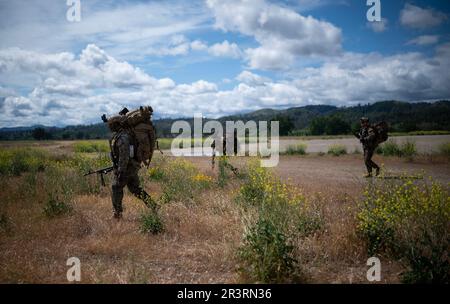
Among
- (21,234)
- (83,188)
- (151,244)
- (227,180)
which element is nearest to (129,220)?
(151,244)

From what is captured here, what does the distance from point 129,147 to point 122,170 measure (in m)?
0.52

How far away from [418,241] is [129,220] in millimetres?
5530

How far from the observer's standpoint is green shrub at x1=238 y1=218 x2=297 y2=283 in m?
4.36

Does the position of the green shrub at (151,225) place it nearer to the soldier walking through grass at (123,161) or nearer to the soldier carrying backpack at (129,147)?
the soldier walking through grass at (123,161)

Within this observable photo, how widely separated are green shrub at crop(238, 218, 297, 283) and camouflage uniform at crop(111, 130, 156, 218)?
3.09m

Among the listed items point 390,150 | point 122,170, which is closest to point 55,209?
point 122,170

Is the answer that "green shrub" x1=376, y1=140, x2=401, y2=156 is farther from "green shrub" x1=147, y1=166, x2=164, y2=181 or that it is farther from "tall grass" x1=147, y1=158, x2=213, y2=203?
"green shrub" x1=147, y1=166, x2=164, y2=181

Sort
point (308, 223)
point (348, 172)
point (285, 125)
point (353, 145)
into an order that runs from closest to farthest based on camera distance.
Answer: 1. point (308, 223)
2. point (348, 172)
3. point (353, 145)
4. point (285, 125)

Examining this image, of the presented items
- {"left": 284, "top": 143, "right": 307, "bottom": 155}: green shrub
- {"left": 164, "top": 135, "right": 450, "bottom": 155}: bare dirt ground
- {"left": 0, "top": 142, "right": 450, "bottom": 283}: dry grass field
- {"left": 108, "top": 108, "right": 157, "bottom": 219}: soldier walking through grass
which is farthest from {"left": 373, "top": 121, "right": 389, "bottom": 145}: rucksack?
{"left": 284, "top": 143, "right": 307, "bottom": 155}: green shrub

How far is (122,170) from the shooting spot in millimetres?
7277

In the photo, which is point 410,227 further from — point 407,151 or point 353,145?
point 353,145

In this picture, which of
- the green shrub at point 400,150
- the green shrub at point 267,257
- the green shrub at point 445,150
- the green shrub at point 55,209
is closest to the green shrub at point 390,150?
the green shrub at point 400,150

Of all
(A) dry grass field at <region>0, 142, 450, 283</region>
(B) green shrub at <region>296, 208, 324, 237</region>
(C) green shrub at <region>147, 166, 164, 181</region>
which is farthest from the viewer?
(C) green shrub at <region>147, 166, 164, 181</region>
